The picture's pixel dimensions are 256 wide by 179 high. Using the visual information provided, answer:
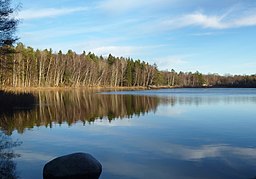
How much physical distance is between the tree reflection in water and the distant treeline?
57645 mm

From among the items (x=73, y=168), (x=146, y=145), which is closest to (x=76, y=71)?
(x=146, y=145)

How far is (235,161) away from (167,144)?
392cm

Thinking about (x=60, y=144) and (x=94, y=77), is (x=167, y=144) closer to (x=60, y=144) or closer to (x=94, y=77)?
(x=60, y=144)

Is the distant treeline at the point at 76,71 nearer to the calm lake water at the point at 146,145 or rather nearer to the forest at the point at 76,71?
the forest at the point at 76,71

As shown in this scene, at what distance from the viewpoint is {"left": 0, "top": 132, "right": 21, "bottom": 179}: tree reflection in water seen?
10113mm

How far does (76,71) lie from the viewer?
106 metres

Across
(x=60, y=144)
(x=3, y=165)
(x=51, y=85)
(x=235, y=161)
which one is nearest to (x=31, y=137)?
(x=60, y=144)

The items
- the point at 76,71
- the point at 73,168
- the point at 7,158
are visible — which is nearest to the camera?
the point at 73,168

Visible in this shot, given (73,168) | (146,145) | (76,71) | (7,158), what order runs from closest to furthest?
1. (73,168)
2. (7,158)
3. (146,145)
4. (76,71)

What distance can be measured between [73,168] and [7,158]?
3.72 meters

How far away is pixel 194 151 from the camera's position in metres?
13.7

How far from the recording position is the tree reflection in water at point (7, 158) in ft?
33.2

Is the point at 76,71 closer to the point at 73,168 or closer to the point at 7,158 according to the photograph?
the point at 7,158

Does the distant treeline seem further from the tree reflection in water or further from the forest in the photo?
the tree reflection in water
